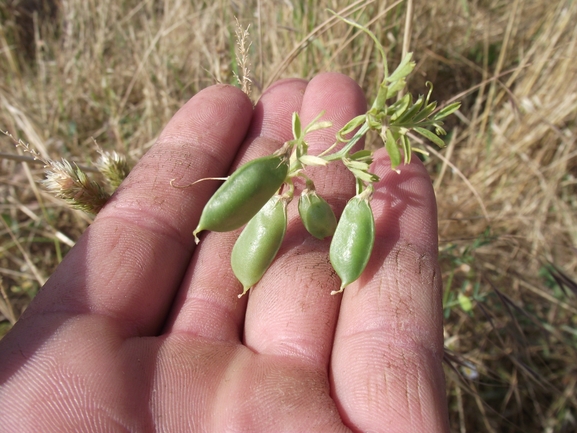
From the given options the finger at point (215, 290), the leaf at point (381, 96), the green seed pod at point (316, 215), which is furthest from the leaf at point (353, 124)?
the finger at point (215, 290)

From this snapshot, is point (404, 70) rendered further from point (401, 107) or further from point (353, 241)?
point (353, 241)

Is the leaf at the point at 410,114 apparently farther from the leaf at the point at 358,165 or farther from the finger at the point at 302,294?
the finger at the point at 302,294

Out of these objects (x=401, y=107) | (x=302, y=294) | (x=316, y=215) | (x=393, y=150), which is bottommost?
(x=302, y=294)

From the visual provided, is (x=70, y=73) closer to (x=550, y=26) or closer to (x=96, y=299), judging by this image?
(x=96, y=299)

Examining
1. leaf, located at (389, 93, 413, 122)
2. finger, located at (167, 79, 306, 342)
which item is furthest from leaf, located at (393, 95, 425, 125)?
finger, located at (167, 79, 306, 342)

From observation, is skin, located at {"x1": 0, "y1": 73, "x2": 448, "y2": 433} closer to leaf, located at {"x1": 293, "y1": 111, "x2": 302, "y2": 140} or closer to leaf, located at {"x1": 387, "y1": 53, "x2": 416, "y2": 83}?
leaf, located at {"x1": 293, "y1": 111, "x2": 302, "y2": 140}

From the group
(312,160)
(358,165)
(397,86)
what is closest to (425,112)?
(397,86)
